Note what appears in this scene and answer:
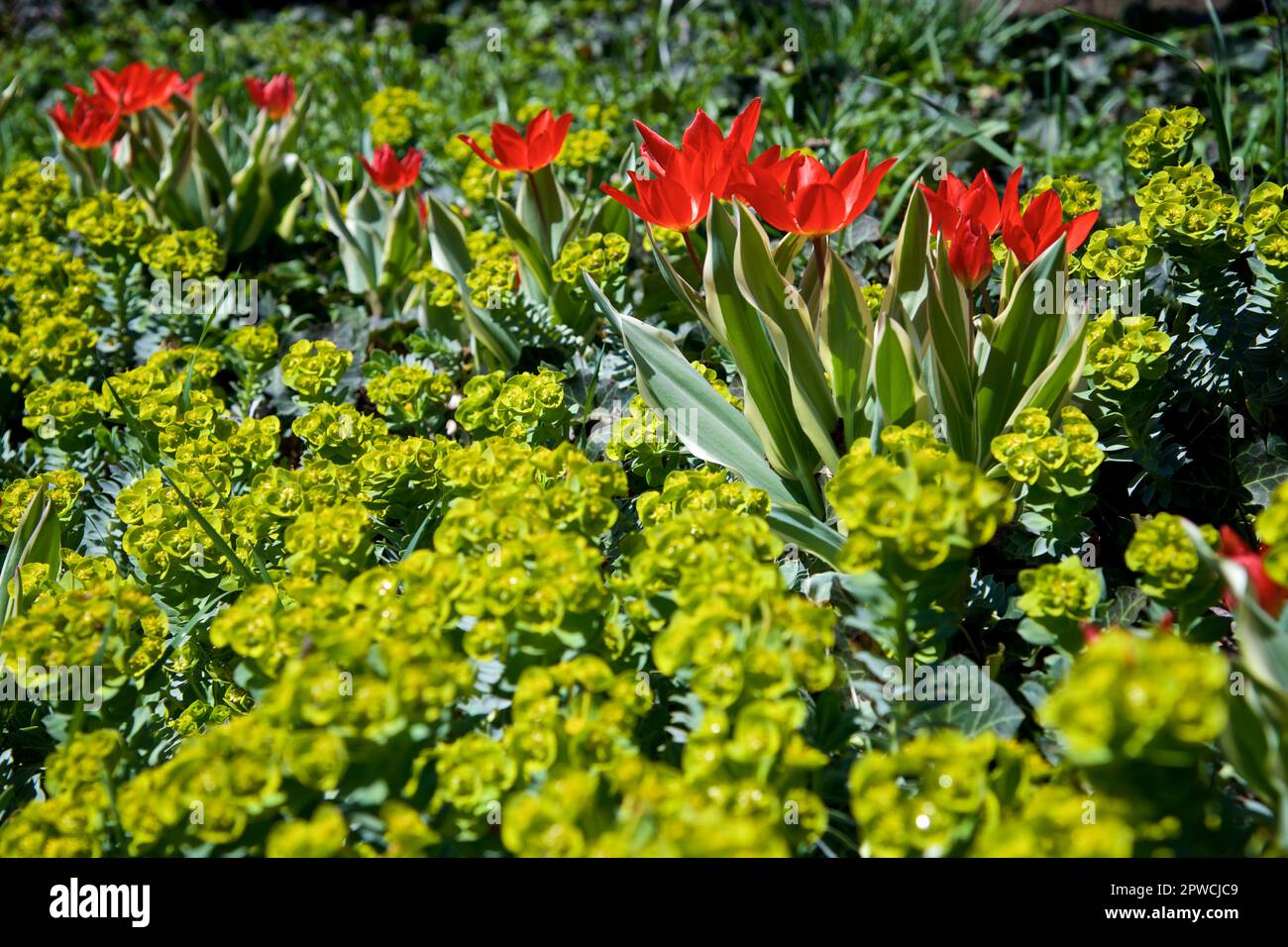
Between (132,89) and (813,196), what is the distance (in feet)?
7.53

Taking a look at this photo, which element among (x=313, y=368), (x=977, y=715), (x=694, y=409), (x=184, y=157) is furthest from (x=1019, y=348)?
(x=184, y=157)

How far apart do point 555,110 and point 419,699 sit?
295 centimetres

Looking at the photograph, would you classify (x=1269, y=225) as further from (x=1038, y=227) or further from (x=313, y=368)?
(x=313, y=368)

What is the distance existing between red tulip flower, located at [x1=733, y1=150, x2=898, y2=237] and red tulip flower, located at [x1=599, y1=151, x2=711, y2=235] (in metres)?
0.09

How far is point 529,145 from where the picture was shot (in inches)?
93.5

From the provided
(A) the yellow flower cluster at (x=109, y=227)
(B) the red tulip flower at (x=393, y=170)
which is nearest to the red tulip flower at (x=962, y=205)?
(B) the red tulip flower at (x=393, y=170)

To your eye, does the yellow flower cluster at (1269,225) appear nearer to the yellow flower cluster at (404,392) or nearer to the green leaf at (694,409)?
the green leaf at (694,409)

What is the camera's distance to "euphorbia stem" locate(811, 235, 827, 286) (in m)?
1.87

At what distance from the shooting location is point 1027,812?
111cm

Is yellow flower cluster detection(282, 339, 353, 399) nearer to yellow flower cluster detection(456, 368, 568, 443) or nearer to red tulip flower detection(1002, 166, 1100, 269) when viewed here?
yellow flower cluster detection(456, 368, 568, 443)

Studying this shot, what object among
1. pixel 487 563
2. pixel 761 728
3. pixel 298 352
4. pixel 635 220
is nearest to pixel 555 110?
pixel 635 220

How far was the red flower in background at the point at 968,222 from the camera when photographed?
5.91 feet

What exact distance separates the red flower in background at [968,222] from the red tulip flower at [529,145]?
0.88 meters

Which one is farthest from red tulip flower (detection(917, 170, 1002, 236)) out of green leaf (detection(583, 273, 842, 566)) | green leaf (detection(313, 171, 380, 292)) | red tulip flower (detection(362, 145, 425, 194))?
green leaf (detection(313, 171, 380, 292))
